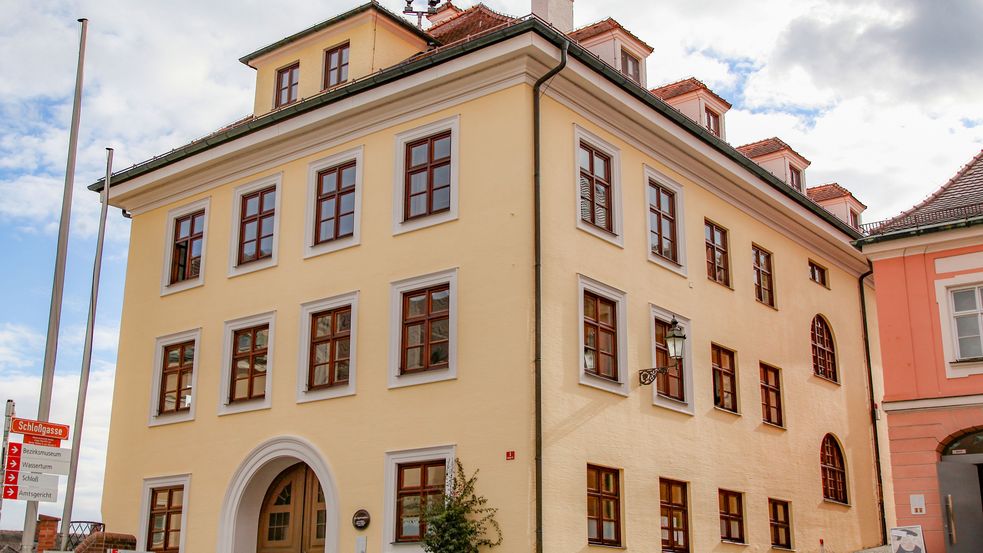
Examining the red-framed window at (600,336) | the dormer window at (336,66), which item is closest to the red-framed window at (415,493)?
the red-framed window at (600,336)

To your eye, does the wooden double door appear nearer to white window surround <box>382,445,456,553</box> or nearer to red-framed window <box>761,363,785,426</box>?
white window surround <box>382,445,456,553</box>

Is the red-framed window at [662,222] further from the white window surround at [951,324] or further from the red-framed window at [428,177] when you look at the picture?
the white window surround at [951,324]

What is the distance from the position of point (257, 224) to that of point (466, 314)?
21.5 ft

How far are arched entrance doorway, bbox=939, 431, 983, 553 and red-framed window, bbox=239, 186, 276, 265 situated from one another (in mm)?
14314

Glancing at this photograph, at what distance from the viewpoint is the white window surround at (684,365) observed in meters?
21.2

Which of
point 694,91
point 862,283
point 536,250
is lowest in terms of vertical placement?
point 536,250

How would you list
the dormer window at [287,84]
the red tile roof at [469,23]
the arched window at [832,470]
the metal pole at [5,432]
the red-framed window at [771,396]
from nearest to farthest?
the metal pole at [5,432] < the red tile roof at [469,23] < the dormer window at [287,84] < the red-framed window at [771,396] < the arched window at [832,470]

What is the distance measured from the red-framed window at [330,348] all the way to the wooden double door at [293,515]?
1.98 m

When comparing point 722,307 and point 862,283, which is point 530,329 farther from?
point 862,283

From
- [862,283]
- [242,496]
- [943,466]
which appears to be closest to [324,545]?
[242,496]

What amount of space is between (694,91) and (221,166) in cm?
1113

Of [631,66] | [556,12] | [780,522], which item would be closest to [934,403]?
[780,522]

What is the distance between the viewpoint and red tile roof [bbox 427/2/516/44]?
80.1 feet

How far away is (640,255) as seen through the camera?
71.3 feet
